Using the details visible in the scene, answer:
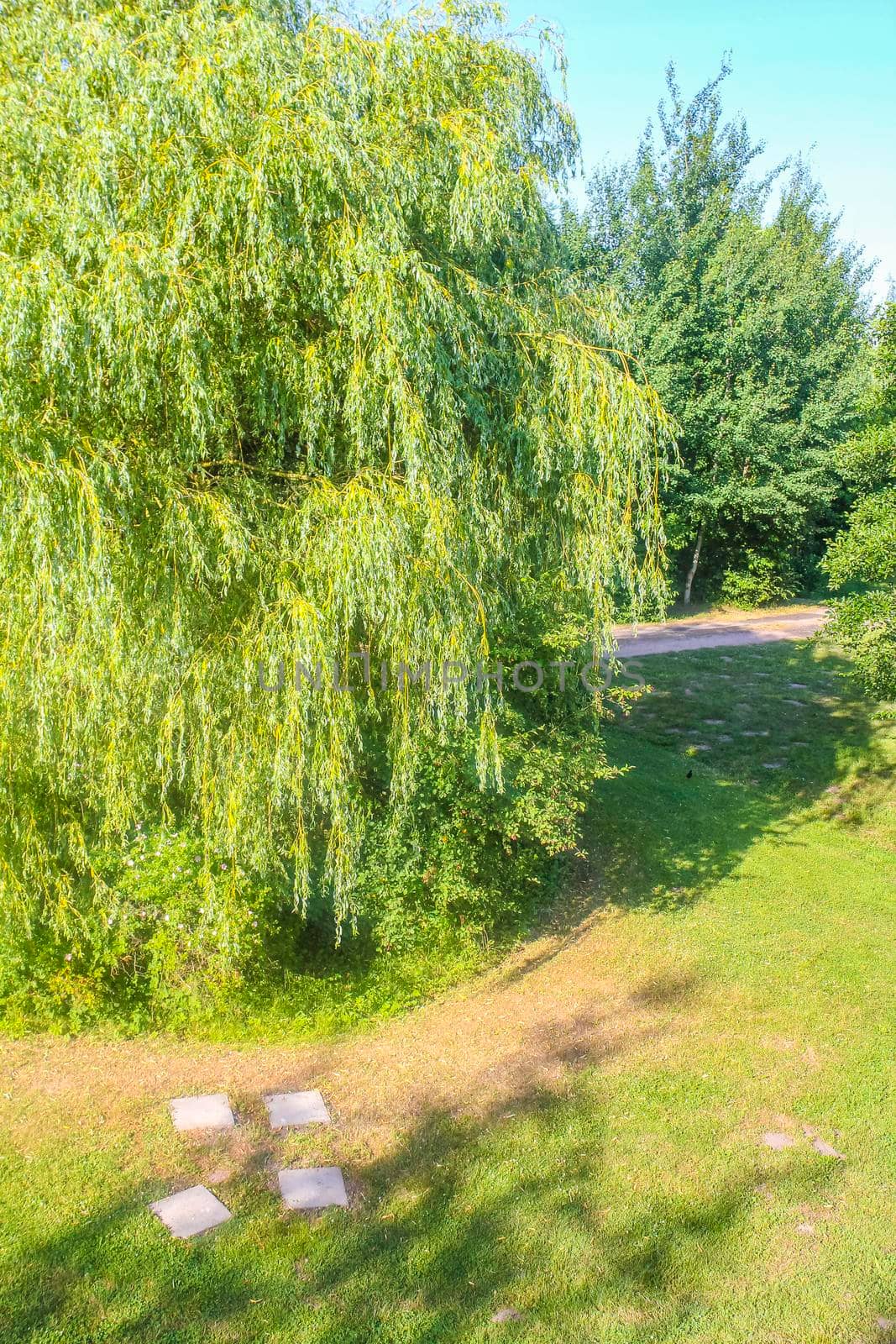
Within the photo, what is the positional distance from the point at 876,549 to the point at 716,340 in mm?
11288

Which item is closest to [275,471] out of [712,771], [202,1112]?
[202,1112]

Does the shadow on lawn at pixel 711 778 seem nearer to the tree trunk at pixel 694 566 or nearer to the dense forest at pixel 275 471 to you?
the dense forest at pixel 275 471

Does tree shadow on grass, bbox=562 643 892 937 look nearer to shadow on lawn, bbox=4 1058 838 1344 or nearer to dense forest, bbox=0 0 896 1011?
dense forest, bbox=0 0 896 1011

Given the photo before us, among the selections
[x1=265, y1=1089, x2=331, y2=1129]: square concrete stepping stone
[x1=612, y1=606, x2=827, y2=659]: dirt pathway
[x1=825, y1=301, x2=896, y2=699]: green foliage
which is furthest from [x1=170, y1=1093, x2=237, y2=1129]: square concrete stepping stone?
[x1=612, y1=606, x2=827, y2=659]: dirt pathway

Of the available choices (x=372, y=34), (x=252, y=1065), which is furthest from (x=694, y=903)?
(x=372, y=34)

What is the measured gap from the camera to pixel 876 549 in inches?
424

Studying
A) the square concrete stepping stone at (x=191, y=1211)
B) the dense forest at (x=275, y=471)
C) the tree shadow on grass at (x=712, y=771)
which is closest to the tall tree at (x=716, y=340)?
the tree shadow on grass at (x=712, y=771)

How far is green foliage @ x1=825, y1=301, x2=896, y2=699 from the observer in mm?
10883

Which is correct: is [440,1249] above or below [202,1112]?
below

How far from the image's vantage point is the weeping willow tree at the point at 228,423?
17.8ft

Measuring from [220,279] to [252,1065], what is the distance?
500 centimetres

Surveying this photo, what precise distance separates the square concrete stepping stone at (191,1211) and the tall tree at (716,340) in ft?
56.3

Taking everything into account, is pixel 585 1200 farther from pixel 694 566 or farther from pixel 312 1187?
pixel 694 566

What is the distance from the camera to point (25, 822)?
6.26 meters
